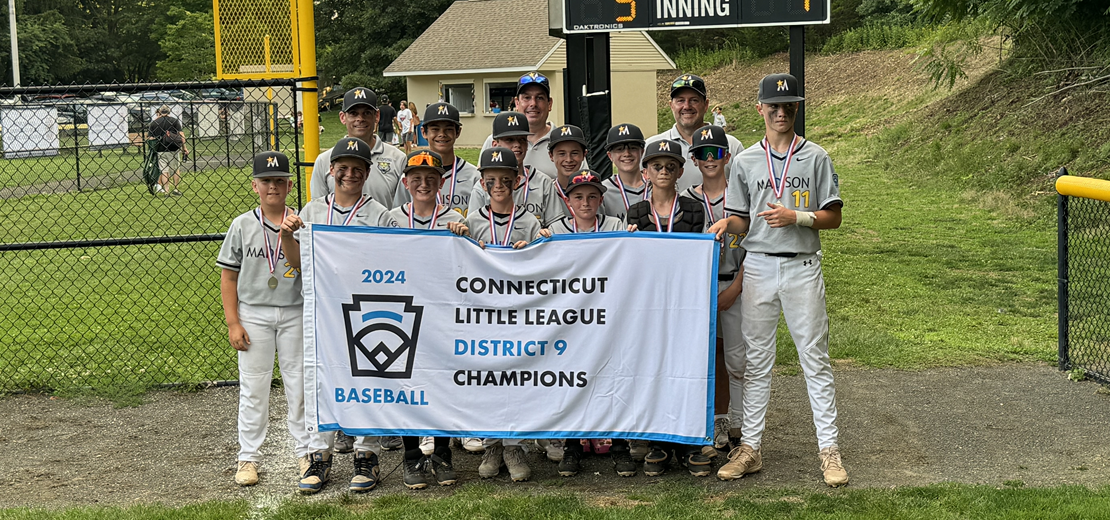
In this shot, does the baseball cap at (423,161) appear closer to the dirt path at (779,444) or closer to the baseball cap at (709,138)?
the baseball cap at (709,138)

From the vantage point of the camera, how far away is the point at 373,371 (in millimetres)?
5844

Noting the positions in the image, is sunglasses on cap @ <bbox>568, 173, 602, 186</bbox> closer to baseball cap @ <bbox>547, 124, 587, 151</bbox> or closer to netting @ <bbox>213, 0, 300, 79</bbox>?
baseball cap @ <bbox>547, 124, 587, 151</bbox>

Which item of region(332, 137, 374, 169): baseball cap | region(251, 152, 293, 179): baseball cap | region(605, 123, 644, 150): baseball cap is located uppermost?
region(605, 123, 644, 150): baseball cap

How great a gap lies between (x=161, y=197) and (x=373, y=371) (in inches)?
586

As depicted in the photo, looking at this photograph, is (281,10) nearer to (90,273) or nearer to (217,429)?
(217,429)

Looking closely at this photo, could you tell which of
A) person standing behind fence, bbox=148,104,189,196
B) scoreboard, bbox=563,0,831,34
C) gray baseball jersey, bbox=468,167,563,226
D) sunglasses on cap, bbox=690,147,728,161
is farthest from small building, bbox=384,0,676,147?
sunglasses on cap, bbox=690,147,728,161

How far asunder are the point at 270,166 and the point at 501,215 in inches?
50.7

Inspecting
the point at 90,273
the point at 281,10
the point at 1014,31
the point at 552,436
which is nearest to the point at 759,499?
the point at 552,436

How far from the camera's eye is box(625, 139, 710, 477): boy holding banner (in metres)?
5.79

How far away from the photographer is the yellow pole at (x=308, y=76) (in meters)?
7.48

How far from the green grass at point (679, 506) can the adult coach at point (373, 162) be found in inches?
82.0

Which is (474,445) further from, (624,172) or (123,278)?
(123,278)

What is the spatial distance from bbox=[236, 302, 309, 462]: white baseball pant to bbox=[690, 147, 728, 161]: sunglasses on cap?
2.41 metres

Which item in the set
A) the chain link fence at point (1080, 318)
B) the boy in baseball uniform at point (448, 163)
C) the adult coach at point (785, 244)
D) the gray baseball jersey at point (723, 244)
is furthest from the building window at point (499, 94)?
the adult coach at point (785, 244)
